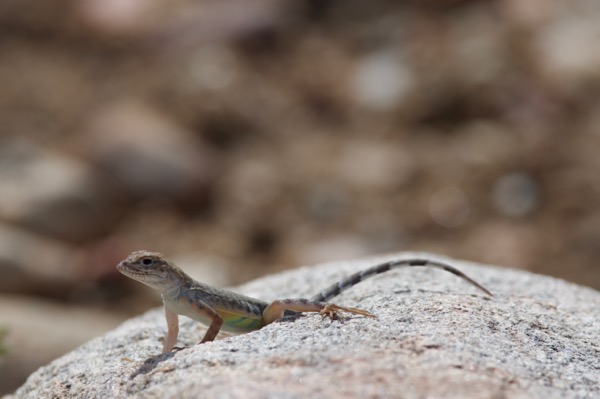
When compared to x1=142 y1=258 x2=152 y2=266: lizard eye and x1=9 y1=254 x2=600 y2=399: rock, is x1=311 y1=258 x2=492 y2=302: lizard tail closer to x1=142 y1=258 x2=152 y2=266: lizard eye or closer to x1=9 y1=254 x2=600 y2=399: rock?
x1=9 y1=254 x2=600 y2=399: rock

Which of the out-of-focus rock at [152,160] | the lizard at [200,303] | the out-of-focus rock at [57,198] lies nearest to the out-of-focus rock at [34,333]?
the out-of-focus rock at [57,198]

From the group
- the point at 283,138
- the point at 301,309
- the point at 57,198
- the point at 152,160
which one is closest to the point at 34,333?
the point at 57,198

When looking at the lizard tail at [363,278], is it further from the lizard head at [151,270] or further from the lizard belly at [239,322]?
the lizard head at [151,270]

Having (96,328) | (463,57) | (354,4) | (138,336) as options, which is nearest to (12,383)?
(96,328)

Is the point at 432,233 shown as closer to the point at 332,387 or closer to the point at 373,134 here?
the point at 373,134

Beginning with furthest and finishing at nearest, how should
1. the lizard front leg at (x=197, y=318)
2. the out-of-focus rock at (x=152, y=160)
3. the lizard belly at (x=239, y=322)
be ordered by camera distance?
the out-of-focus rock at (x=152, y=160) → the lizard belly at (x=239, y=322) → the lizard front leg at (x=197, y=318)

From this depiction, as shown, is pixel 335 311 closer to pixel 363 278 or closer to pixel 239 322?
pixel 239 322
